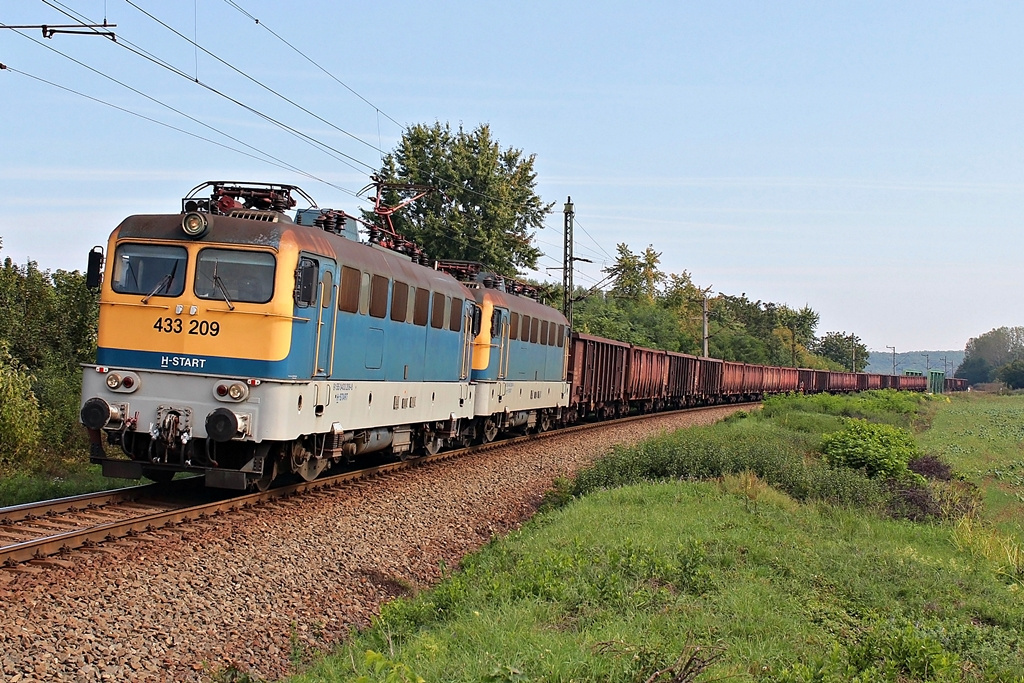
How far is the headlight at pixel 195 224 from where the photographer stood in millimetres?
11211

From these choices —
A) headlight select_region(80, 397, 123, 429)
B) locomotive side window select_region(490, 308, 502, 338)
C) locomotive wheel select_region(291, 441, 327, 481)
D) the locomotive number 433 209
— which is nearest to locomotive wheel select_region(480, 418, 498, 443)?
locomotive side window select_region(490, 308, 502, 338)

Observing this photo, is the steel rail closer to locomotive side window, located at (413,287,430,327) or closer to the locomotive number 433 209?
the locomotive number 433 209

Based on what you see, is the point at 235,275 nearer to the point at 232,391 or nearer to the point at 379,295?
the point at 232,391

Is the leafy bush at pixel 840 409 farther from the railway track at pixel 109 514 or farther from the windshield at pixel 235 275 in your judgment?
the windshield at pixel 235 275

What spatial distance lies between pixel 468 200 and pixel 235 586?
35.9 metres

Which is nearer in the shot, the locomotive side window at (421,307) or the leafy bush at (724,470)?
the leafy bush at (724,470)

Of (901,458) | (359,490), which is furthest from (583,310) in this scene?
(359,490)

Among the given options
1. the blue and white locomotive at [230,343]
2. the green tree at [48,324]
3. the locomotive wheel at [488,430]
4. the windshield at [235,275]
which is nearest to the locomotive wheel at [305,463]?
the blue and white locomotive at [230,343]

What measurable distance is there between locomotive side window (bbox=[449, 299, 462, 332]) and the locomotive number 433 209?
21.3 ft

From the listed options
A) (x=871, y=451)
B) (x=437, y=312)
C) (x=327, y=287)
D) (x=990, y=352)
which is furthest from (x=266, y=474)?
(x=990, y=352)

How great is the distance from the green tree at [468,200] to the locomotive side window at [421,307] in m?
24.4

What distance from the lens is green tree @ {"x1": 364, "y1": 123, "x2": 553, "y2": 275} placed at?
41375 millimetres

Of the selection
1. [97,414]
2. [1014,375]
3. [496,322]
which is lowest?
[97,414]

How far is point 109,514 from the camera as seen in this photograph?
9.97 m
